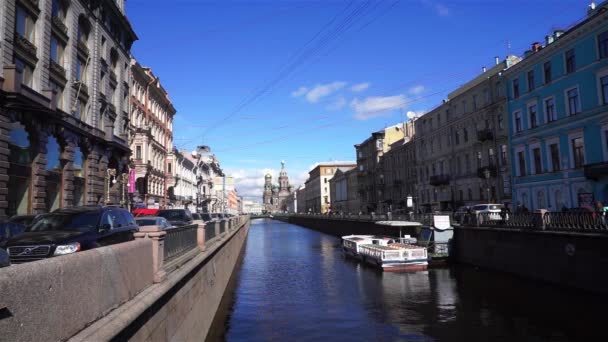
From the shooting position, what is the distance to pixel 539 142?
123 ft

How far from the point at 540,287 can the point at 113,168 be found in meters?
33.2

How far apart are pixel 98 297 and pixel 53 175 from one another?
25.3 meters

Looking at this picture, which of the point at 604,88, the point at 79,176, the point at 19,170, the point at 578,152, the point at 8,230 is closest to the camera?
the point at 8,230

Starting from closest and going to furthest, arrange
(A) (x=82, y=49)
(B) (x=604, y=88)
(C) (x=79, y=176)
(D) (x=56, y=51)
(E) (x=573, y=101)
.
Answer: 1. (D) (x=56, y=51)
2. (B) (x=604, y=88)
3. (C) (x=79, y=176)
4. (A) (x=82, y=49)
5. (E) (x=573, y=101)

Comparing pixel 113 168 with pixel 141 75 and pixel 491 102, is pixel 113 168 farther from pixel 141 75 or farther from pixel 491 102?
pixel 491 102

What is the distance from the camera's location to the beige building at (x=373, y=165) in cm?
8874

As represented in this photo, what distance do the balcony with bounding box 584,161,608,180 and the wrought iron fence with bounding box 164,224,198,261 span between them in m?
27.6

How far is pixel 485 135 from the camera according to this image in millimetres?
46750

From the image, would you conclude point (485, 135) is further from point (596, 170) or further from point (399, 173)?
Answer: point (399, 173)

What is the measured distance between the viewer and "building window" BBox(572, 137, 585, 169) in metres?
32.5

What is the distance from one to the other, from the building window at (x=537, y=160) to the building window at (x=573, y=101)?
5.11 meters

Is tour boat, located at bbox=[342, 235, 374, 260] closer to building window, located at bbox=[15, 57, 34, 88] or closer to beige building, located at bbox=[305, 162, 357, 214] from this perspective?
building window, located at bbox=[15, 57, 34, 88]

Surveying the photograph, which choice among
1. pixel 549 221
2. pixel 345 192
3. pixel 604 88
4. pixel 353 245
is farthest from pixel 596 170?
pixel 345 192

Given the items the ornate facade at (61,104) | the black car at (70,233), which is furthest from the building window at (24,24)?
the black car at (70,233)
